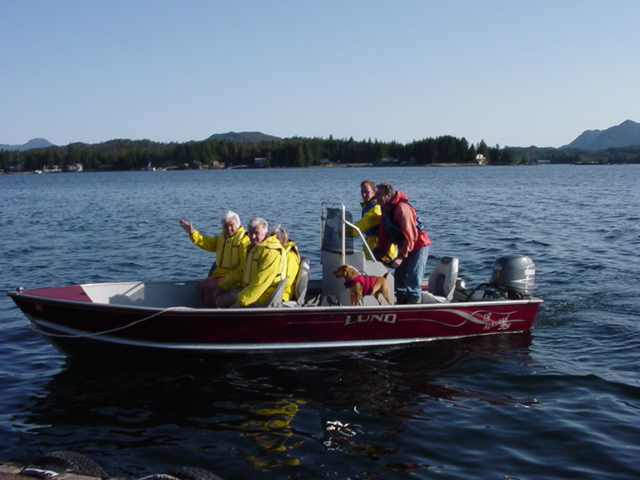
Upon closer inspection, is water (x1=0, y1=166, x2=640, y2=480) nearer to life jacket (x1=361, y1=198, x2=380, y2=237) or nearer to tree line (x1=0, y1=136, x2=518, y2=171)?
life jacket (x1=361, y1=198, x2=380, y2=237)

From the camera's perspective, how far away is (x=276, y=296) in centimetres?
796

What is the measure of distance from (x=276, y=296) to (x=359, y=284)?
109 centimetres

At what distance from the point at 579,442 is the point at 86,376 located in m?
5.76

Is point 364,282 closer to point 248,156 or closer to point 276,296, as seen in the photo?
point 276,296

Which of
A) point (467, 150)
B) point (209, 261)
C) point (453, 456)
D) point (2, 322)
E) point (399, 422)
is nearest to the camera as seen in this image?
point (453, 456)

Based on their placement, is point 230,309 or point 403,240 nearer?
point 230,309

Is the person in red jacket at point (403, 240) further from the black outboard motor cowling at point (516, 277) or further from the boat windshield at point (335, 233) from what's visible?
the black outboard motor cowling at point (516, 277)

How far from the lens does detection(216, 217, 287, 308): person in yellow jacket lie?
775cm

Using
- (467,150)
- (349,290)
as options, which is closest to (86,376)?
(349,290)

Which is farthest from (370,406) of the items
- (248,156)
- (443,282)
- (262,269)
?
(248,156)

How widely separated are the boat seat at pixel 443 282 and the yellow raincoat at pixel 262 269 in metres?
2.44

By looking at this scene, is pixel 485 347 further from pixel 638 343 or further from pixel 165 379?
pixel 165 379

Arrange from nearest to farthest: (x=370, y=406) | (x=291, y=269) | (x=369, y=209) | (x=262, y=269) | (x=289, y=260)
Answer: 1. (x=370, y=406)
2. (x=262, y=269)
3. (x=289, y=260)
4. (x=291, y=269)
5. (x=369, y=209)

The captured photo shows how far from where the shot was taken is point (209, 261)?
16438mm
